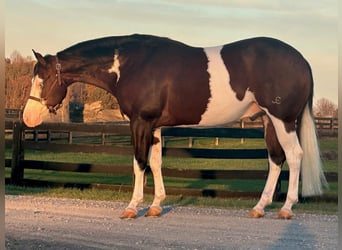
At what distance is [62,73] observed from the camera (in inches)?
320

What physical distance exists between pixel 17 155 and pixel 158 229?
19.3 ft

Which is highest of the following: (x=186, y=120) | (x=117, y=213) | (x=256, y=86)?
(x=256, y=86)

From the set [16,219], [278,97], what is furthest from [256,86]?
[16,219]

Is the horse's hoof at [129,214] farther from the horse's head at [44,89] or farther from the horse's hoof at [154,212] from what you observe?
the horse's head at [44,89]

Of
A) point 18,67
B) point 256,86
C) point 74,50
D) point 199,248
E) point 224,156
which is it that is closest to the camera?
point 199,248

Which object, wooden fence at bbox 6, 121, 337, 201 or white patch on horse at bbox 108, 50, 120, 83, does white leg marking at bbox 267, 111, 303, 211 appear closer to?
wooden fence at bbox 6, 121, 337, 201

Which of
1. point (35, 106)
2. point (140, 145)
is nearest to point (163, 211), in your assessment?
point (140, 145)

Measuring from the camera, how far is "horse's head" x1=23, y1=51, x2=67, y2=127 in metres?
8.04

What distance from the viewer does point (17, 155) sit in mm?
11727

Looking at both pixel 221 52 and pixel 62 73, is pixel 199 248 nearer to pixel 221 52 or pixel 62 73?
pixel 221 52

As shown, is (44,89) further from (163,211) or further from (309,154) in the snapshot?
(309,154)

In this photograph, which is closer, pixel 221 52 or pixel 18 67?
pixel 221 52

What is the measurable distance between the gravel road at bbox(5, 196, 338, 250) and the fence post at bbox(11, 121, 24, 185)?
3.06 meters

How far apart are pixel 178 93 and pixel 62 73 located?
5.51 feet
